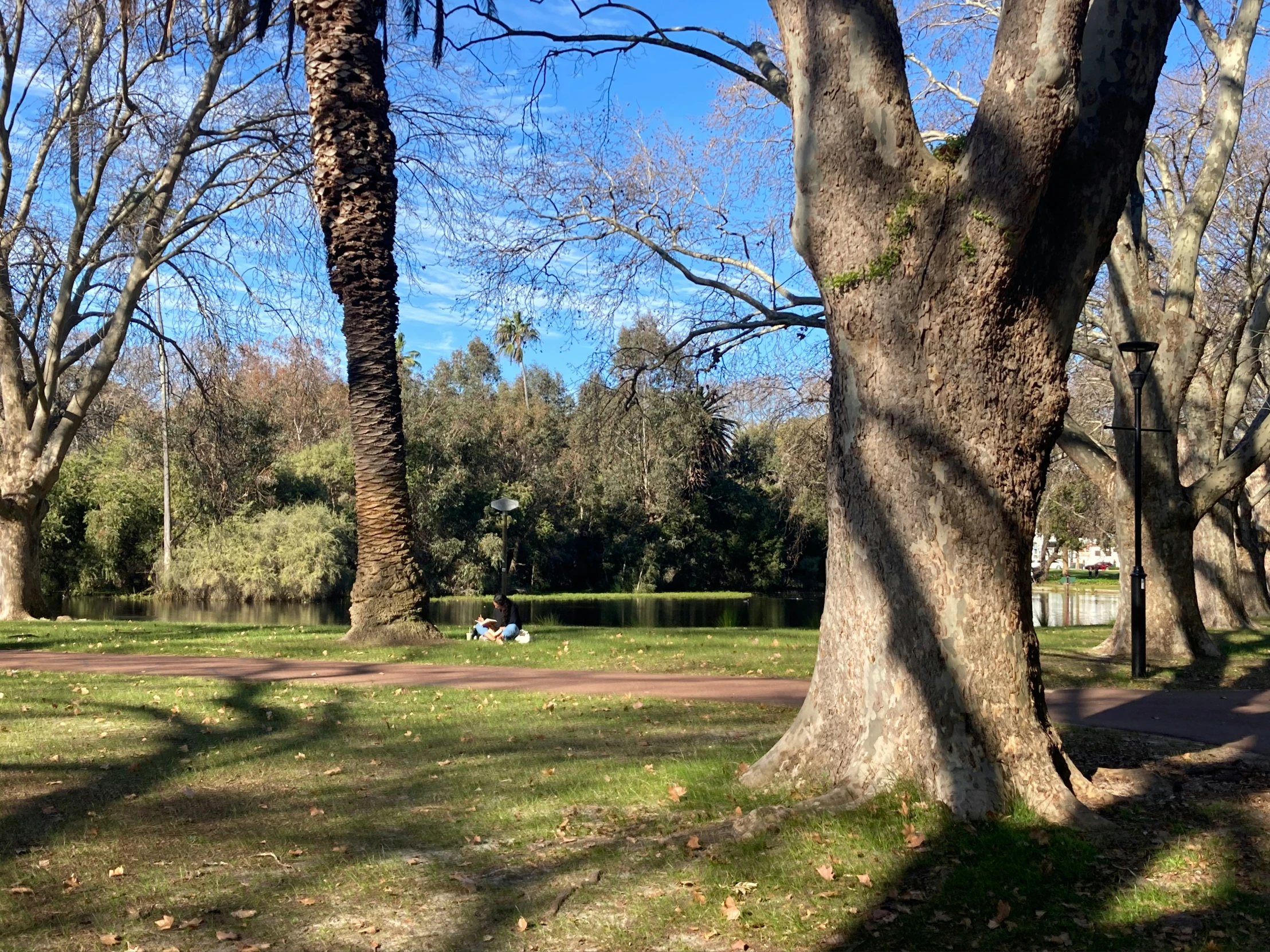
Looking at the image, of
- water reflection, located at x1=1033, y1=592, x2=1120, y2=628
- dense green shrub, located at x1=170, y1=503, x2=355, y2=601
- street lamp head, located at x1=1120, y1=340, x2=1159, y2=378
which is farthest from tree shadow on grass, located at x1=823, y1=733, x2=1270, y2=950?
dense green shrub, located at x1=170, y1=503, x2=355, y2=601

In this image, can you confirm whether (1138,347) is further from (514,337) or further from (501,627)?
(514,337)

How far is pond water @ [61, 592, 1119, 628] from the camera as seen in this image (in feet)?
98.6

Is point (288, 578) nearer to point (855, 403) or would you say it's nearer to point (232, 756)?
point (232, 756)

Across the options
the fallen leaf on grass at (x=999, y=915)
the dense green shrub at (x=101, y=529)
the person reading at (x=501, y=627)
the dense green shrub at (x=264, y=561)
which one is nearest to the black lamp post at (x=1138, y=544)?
the person reading at (x=501, y=627)

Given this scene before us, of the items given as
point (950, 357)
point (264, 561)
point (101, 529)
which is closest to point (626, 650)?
point (950, 357)

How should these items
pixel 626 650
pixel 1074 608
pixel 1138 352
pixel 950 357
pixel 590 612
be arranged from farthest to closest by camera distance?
pixel 1074 608
pixel 590 612
pixel 626 650
pixel 1138 352
pixel 950 357

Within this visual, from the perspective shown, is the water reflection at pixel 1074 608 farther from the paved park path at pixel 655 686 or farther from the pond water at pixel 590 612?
the paved park path at pixel 655 686

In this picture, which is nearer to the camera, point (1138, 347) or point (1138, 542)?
point (1138, 542)

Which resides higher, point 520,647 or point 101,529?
point 101,529

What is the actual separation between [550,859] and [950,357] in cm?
333

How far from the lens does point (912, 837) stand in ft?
17.9

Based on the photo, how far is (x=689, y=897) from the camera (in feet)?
16.1

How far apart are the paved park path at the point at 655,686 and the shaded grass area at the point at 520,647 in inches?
19.1

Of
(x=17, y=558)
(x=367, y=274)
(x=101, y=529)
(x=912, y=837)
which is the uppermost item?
(x=367, y=274)
